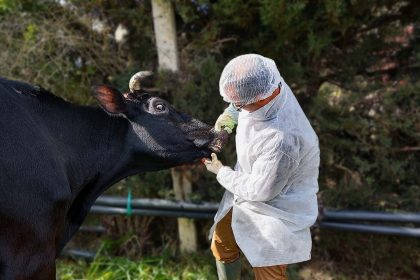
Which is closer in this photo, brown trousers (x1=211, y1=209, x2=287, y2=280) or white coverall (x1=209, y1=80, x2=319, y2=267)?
white coverall (x1=209, y1=80, x2=319, y2=267)

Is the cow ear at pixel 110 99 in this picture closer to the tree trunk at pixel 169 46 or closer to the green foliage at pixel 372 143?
the tree trunk at pixel 169 46

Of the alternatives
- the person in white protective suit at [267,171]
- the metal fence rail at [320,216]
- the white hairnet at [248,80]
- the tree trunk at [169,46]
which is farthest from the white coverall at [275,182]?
the tree trunk at [169,46]

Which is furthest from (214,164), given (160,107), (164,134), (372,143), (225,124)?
(372,143)

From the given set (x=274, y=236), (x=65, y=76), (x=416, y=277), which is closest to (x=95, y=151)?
(x=274, y=236)

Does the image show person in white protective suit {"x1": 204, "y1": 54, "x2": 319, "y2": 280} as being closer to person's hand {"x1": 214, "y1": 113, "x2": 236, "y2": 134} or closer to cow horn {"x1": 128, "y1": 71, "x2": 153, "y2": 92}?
person's hand {"x1": 214, "y1": 113, "x2": 236, "y2": 134}

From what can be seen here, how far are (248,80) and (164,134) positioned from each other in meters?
0.93

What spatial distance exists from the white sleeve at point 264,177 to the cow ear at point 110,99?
0.91 meters

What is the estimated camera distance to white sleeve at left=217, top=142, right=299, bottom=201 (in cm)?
320

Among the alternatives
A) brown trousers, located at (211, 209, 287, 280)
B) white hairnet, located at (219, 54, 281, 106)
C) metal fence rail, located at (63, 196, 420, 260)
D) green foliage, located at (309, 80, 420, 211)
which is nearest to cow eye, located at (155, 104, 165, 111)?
white hairnet, located at (219, 54, 281, 106)

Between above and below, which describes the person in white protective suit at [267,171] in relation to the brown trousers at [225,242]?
above

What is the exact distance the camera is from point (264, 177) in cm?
324

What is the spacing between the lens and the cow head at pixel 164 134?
3787 mm

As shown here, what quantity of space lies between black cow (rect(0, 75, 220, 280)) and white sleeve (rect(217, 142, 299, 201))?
18.1 inches

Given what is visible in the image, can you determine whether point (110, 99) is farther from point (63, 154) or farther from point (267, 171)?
point (267, 171)
